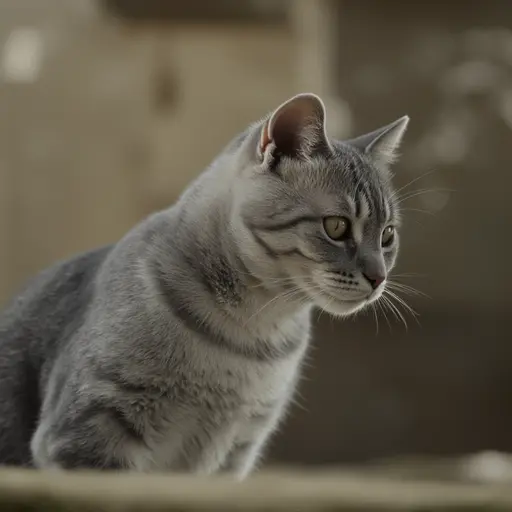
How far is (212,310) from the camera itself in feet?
3.82

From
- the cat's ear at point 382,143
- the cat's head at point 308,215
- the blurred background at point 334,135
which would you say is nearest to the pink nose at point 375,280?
the cat's head at point 308,215

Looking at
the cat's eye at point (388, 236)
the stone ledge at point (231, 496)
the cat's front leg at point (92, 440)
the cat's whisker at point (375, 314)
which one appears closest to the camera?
the stone ledge at point (231, 496)

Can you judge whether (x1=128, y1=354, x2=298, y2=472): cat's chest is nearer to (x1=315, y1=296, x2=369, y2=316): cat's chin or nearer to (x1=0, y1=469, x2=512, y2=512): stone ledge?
(x1=315, y1=296, x2=369, y2=316): cat's chin

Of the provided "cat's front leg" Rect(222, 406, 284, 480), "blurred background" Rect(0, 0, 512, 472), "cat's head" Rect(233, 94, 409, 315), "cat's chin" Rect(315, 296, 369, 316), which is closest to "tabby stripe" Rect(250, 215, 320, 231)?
"cat's head" Rect(233, 94, 409, 315)

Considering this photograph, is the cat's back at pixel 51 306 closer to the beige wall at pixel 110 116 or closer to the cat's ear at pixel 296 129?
the cat's ear at pixel 296 129

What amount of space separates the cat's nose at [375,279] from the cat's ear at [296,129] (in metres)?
0.19

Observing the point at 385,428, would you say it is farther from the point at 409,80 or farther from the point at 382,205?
the point at 382,205

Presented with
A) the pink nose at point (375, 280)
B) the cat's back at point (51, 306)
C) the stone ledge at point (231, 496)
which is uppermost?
the pink nose at point (375, 280)

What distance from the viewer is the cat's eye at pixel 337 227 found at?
3.79 ft

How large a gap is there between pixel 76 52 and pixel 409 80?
96 centimetres

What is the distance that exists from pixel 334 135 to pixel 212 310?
127 centimetres

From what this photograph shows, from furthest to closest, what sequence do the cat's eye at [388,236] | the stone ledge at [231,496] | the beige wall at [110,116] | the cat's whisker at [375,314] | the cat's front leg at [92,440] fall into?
the beige wall at [110,116], the cat's whisker at [375,314], the cat's eye at [388,236], the cat's front leg at [92,440], the stone ledge at [231,496]

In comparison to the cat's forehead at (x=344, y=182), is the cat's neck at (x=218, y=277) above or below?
below

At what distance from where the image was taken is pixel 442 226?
264cm
